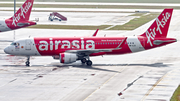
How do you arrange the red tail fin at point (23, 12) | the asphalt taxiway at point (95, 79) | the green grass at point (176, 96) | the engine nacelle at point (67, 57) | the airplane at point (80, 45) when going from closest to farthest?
the green grass at point (176, 96), the asphalt taxiway at point (95, 79), the engine nacelle at point (67, 57), the airplane at point (80, 45), the red tail fin at point (23, 12)

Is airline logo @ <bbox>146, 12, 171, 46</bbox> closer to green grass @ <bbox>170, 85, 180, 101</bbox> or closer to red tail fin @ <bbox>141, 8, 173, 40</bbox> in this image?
red tail fin @ <bbox>141, 8, 173, 40</bbox>

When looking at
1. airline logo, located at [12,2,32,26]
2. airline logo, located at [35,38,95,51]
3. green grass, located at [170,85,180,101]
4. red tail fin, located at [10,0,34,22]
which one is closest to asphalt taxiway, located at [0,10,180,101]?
green grass, located at [170,85,180,101]

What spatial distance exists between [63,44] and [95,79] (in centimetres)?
1118

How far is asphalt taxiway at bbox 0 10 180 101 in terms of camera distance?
36.7 meters

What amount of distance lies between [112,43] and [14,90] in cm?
1940

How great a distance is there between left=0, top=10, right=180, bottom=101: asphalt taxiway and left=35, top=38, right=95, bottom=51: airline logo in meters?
2.71

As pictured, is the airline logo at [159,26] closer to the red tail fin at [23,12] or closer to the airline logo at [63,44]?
the airline logo at [63,44]

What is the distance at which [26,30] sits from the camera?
100 m

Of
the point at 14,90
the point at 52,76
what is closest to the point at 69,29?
the point at 52,76

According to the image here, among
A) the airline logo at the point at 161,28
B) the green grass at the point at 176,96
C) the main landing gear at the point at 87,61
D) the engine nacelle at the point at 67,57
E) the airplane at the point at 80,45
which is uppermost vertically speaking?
the airline logo at the point at 161,28

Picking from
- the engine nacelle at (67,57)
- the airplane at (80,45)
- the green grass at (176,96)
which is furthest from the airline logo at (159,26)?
the green grass at (176,96)

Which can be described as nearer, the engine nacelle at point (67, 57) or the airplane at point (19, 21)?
the engine nacelle at point (67, 57)

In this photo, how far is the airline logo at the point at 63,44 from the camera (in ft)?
174

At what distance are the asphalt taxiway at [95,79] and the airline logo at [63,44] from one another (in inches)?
107
